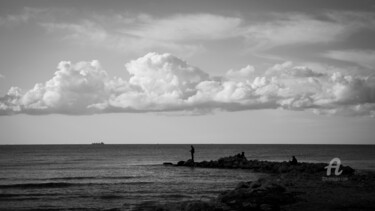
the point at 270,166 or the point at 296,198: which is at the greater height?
the point at 296,198

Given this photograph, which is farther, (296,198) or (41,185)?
(41,185)

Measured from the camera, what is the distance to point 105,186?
34.8m

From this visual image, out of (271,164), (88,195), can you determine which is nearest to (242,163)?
(271,164)

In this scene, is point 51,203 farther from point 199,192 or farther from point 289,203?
point 289,203

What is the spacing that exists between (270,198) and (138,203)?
891 centimetres

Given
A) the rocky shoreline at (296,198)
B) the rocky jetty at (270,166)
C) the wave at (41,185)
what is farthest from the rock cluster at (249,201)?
the wave at (41,185)

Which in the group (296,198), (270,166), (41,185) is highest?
(296,198)
